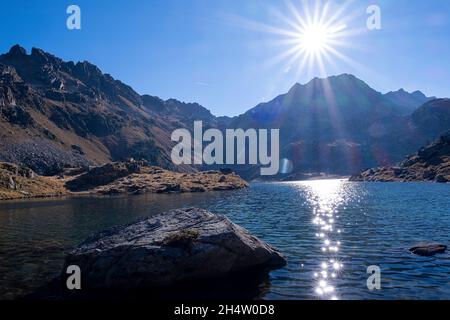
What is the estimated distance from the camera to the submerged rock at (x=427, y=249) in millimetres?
31781

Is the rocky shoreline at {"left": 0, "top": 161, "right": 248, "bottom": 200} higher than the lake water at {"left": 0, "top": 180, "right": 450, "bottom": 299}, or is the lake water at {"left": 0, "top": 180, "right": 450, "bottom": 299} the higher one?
the rocky shoreline at {"left": 0, "top": 161, "right": 248, "bottom": 200}

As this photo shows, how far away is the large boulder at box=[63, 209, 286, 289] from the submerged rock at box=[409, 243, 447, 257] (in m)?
12.6

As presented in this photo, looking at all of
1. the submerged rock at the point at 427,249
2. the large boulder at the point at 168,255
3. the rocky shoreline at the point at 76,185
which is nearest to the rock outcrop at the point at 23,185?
the rocky shoreline at the point at 76,185

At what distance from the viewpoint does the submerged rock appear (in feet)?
104

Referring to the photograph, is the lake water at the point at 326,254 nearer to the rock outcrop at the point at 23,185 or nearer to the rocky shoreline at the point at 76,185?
the rock outcrop at the point at 23,185

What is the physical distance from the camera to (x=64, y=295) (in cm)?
2381

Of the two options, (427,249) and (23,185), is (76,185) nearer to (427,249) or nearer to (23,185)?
(23,185)

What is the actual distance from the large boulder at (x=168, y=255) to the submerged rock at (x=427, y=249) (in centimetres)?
1263

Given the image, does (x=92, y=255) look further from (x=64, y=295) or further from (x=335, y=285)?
(x=335, y=285)

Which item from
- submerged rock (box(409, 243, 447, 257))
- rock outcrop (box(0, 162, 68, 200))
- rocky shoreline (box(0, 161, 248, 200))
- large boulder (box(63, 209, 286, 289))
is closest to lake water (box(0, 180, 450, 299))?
submerged rock (box(409, 243, 447, 257))

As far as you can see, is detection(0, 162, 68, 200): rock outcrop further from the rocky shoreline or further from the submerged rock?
the submerged rock
